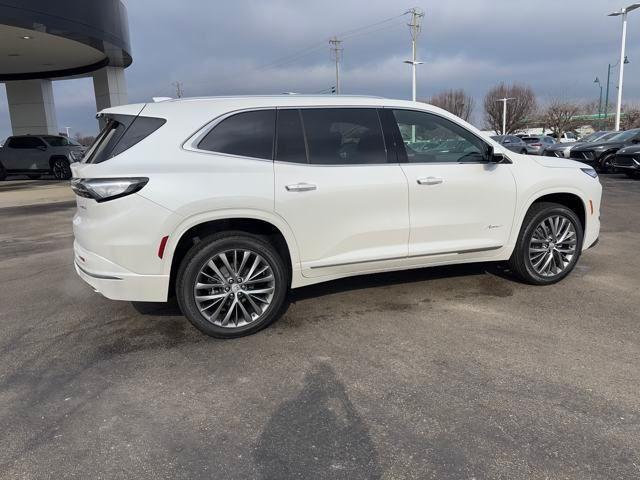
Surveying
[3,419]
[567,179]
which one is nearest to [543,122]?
[567,179]

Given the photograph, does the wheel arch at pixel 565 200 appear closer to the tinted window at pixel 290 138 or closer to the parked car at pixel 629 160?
the tinted window at pixel 290 138

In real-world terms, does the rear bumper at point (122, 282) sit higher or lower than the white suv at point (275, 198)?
lower

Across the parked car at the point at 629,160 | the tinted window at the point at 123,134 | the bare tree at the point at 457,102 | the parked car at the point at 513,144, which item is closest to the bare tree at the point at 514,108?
the bare tree at the point at 457,102

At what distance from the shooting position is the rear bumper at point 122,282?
386cm

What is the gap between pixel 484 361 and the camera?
3.61 m

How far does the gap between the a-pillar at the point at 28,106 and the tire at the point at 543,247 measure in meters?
24.8

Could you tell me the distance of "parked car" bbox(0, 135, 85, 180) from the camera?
66.2 ft

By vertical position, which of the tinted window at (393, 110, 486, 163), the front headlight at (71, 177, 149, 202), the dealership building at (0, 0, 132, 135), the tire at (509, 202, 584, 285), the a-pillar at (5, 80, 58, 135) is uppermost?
the dealership building at (0, 0, 132, 135)

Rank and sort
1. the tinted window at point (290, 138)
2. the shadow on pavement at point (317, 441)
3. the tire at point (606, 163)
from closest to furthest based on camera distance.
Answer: the shadow on pavement at point (317, 441) → the tinted window at point (290, 138) → the tire at point (606, 163)

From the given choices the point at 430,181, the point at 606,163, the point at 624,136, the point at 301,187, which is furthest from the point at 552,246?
the point at 624,136

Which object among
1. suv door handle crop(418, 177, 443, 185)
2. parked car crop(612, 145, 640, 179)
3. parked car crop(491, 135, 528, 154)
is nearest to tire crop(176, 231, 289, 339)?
suv door handle crop(418, 177, 443, 185)

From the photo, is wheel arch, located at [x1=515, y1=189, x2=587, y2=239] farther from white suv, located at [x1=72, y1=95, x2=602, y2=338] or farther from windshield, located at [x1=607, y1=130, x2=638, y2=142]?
windshield, located at [x1=607, y1=130, x2=638, y2=142]

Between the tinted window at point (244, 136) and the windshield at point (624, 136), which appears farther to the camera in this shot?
the windshield at point (624, 136)

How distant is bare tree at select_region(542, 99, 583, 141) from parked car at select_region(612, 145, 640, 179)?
4530 cm
